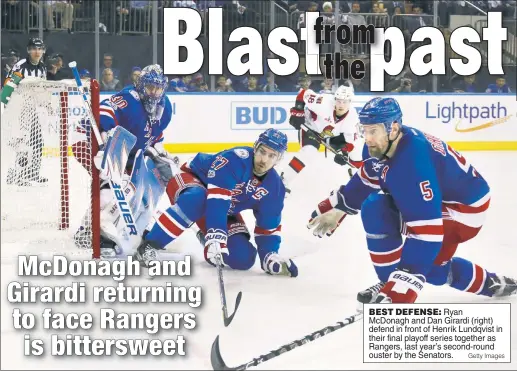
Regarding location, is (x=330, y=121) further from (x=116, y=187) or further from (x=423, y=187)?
(x=423, y=187)

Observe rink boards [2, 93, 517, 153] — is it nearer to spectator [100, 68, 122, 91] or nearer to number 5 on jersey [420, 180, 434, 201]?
spectator [100, 68, 122, 91]

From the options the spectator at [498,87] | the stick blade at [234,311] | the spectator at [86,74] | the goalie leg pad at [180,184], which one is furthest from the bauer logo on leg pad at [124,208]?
the spectator at [498,87]

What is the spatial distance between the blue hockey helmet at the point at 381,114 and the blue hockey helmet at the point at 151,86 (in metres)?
1.43

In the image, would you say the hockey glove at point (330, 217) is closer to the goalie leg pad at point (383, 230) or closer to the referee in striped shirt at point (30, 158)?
the goalie leg pad at point (383, 230)

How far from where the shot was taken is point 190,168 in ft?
13.7

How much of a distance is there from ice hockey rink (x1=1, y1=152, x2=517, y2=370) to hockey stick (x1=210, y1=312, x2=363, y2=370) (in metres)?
0.02

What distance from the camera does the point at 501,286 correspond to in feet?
11.8

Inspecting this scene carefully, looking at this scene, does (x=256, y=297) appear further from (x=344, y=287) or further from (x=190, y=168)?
(x=190, y=168)

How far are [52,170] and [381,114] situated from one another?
172 centimetres

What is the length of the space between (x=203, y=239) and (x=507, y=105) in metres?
5.38

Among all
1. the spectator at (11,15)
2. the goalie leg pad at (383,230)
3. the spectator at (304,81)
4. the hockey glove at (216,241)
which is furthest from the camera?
the spectator at (304,81)

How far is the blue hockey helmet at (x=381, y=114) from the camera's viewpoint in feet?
10.2

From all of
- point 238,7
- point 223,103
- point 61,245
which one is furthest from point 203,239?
point 238,7

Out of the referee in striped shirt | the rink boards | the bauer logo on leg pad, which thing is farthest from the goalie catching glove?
the rink boards
